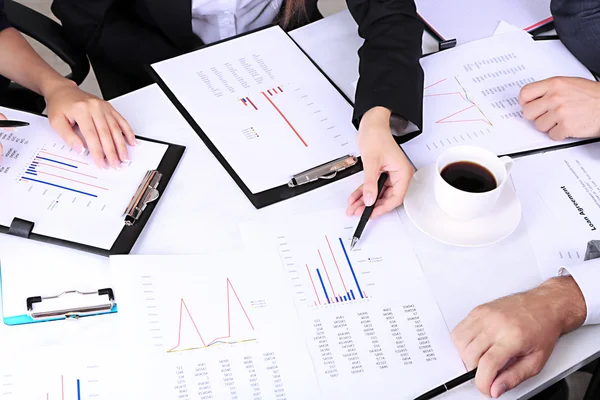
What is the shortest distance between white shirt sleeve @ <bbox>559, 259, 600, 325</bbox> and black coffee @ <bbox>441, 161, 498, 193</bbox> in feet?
0.57

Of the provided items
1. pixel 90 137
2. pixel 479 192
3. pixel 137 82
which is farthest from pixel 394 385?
pixel 137 82

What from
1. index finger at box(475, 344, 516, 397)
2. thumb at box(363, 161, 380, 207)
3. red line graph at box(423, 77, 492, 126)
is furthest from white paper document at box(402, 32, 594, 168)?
index finger at box(475, 344, 516, 397)

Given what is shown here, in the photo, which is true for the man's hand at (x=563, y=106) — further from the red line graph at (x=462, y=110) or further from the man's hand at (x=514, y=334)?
the man's hand at (x=514, y=334)

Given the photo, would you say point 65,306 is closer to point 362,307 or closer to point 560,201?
point 362,307

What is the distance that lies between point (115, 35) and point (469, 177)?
0.90 m

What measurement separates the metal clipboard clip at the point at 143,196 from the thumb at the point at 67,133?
0.14 m

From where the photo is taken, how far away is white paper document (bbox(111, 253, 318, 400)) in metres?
0.82

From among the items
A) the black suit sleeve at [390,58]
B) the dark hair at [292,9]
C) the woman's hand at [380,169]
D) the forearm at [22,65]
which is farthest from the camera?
the dark hair at [292,9]

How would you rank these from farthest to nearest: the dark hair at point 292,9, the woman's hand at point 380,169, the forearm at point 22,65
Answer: the dark hair at point 292,9 < the forearm at point 22,65 < the woman's hand at point 380,169

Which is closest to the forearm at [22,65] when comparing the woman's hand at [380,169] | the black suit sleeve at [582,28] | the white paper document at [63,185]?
the white paper document at [63,185]

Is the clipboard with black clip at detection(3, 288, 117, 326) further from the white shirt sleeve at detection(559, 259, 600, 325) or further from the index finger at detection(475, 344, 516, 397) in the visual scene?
the white shirt sleeve at detection(559, 259, 600, 325)

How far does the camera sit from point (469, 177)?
986 mm

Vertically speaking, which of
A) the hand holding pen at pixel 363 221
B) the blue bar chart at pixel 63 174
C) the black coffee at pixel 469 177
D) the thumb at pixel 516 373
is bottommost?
the thumb at pixel 516 373

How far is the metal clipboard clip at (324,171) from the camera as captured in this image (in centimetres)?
105
